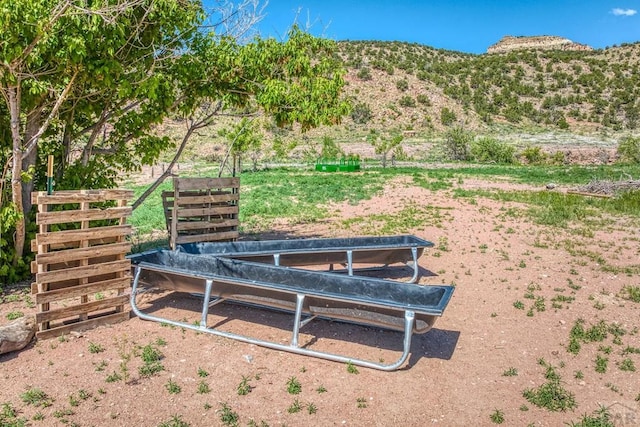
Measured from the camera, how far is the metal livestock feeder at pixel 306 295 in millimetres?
4578

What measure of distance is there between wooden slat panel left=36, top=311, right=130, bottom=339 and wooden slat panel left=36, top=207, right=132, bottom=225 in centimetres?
103

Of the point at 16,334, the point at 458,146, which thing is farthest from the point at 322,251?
the point at 458,146

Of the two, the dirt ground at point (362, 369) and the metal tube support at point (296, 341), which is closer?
the dirt ground at point (362, 369)

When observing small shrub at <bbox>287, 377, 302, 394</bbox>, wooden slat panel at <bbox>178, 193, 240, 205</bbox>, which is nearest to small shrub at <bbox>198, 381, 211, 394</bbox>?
small shrub at <bbox>287, 377, 302, 394</bbox>

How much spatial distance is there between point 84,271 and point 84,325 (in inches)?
21.8

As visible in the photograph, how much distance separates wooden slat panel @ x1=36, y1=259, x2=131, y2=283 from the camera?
197 inches

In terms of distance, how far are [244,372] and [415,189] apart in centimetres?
1421

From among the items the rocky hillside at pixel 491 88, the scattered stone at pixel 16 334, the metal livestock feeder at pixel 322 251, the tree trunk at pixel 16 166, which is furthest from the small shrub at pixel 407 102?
the scattered stone at pixel 16 334

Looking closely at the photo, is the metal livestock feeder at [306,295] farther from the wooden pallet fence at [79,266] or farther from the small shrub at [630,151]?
the small shrub at [630,151]

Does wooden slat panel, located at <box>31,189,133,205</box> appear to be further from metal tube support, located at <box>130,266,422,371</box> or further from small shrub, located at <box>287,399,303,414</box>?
small shrub, located at <box>287,399,303,414</box>

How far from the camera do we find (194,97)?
8.11 meters

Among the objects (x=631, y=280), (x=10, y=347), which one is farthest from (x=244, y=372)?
(x=631, y=280)

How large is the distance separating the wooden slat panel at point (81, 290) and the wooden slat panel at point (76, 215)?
67 cm

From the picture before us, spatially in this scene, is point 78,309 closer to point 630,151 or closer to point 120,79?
point 120,79
